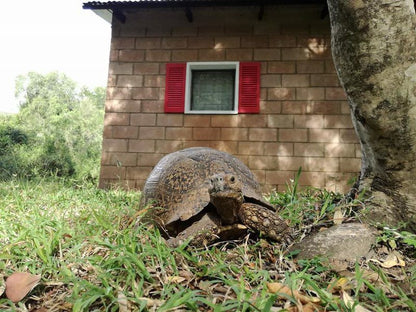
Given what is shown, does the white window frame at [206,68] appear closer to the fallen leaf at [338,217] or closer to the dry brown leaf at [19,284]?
the fallen leaf at [338,217]

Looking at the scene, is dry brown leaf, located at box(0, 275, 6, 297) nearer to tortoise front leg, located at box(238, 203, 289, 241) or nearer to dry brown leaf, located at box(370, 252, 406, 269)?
tortoise front leg, located at box(238, 203, 289, 241)

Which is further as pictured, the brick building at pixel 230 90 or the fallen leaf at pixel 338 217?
the brick building at pixel 230 90

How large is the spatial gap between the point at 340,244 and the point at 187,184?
0.97 m

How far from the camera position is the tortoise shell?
206 centimetres

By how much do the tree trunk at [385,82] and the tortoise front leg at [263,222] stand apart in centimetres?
56

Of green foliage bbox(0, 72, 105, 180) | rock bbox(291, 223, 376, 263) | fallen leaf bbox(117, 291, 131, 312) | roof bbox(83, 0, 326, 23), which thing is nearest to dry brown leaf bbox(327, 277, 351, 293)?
rock bbox(291, 223, 376, 263)

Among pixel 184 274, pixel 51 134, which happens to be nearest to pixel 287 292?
pixel 184 274

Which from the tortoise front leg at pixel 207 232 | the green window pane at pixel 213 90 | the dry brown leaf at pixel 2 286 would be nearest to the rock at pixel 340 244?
the tortoise front leg at pixel 207 232

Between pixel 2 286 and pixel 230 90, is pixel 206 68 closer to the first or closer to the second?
pixel 230 90

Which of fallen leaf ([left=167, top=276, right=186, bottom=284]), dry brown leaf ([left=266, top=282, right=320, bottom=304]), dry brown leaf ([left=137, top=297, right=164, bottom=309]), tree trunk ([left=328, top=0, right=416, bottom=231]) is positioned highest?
tree trunk ([left=328, top=0, right=416, bottom=231])

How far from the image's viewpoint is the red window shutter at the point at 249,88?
598cm

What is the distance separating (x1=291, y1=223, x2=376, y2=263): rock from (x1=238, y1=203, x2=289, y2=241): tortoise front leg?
127 millimetres

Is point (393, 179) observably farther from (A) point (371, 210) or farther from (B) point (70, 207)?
(B) point (70, 207)

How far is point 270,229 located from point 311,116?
14.0 feet
